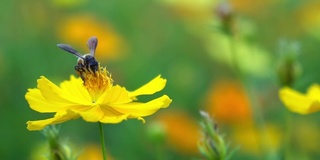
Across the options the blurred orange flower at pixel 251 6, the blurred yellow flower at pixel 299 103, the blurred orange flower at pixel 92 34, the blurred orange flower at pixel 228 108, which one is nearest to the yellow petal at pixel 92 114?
the blurred yellow flower at pixel 299 103

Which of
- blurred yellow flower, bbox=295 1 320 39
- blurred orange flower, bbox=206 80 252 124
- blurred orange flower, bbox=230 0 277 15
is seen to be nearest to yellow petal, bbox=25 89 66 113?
blurred orange flower, bbox=206 80 252 124

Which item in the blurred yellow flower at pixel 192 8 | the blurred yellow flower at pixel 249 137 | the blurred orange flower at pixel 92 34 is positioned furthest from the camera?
the blurred yellow flower at pixel 192 8

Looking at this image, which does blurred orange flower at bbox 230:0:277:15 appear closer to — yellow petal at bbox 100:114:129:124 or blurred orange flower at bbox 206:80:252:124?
blurred orange flower at bbox 206:80:252:124

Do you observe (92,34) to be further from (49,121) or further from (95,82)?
(49,121)

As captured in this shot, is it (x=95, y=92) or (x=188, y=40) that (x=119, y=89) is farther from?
(x=188, y=40)

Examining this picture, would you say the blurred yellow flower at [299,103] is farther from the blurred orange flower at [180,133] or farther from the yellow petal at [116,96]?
the blurred orange flower at [180,133]

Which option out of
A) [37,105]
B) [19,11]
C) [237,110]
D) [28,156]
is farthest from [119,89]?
[19,11]

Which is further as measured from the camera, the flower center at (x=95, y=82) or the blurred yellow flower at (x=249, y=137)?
the blurred yellow flower at (x=249, y=137)
